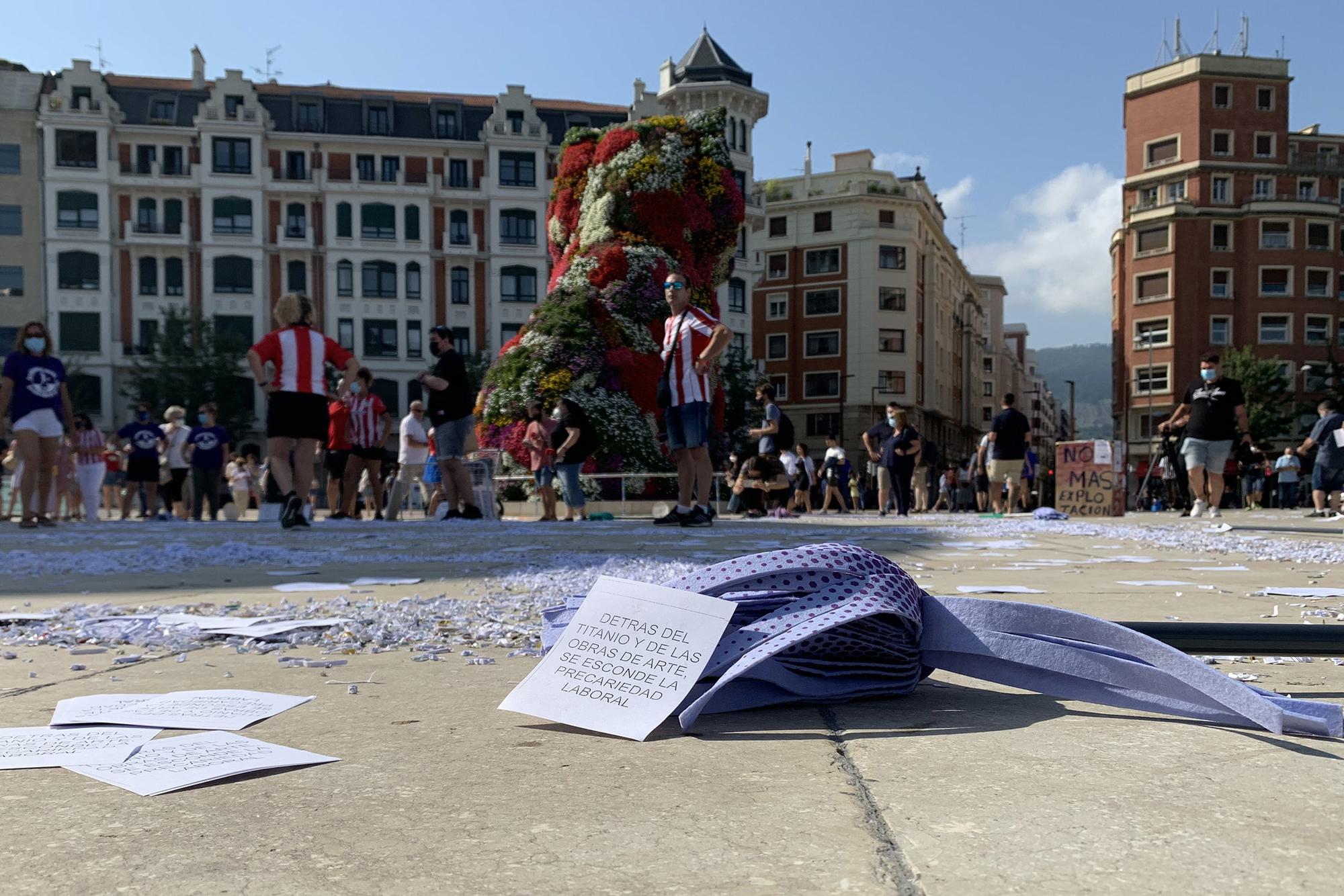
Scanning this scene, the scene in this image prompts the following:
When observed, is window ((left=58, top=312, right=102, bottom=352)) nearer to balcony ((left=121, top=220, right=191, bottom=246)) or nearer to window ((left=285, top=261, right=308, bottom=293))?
balcony ((left=121, top=220, right=191, bottom=246))

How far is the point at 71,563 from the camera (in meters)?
5.80

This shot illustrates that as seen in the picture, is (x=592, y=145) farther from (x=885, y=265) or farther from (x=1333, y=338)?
(x=1333, y=338)

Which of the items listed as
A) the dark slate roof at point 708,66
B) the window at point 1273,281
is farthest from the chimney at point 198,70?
the window at point 1273,281

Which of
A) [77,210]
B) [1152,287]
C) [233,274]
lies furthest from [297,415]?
[1152,287]

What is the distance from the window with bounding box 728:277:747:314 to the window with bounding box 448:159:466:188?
40.8 ft

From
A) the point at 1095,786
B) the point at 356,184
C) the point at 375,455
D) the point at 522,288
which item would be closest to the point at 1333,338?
the point at 522,288

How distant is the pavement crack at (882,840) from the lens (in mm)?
1041

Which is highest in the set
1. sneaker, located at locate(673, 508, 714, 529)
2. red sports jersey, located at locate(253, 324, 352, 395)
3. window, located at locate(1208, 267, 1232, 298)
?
window, located at locate(1208, 267, 1232, 298)

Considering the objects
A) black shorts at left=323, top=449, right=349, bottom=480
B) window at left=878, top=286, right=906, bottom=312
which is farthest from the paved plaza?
window at left=878, top=286, right=906, bottom=312

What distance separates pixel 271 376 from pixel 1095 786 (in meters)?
7.70

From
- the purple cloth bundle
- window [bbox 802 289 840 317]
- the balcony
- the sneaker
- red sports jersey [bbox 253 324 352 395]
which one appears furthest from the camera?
window [bbox 802 289 840 317]

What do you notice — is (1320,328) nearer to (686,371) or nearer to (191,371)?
(191,371)

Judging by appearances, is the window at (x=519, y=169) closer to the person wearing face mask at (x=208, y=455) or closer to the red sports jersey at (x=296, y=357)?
the person wearing face mask at (x=208, y=455)

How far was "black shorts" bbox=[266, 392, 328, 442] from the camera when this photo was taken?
26.7 ft
